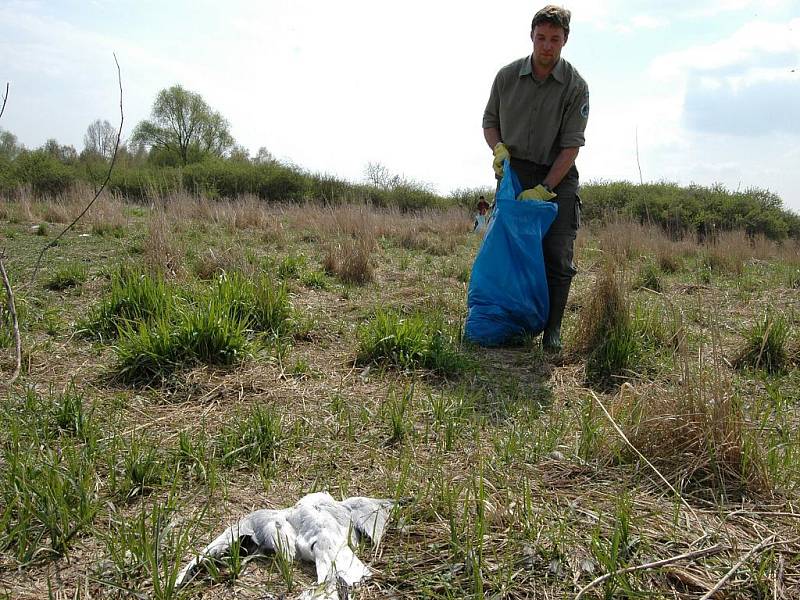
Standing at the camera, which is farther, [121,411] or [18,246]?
[18,246]

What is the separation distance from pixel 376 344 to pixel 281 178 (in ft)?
76.1

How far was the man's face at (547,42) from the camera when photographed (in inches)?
129

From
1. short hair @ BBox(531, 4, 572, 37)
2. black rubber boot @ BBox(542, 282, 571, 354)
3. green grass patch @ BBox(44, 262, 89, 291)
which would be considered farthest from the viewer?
green grass patch @ BBox(44, 262, 89, 291)

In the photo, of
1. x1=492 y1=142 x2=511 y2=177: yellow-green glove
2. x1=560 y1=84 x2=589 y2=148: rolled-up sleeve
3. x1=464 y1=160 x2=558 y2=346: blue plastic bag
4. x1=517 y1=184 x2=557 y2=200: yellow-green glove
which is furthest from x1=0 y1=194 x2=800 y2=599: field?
x1=492 y1=142 x2=511 y2=177: yellow-green glove

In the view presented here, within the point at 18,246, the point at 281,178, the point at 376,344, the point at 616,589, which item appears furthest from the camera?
the point at 281,178

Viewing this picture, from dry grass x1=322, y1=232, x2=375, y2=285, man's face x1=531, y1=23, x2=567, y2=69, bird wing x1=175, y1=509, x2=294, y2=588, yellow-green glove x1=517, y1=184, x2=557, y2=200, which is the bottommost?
bird wing x1=175, y1=509, x2=294, y2=588

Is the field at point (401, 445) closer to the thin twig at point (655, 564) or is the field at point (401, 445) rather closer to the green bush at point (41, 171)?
the thin twig at point (655, 564)

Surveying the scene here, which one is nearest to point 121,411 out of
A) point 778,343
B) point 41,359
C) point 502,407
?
point 41,359

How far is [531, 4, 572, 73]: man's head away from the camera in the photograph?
3232 millimetres

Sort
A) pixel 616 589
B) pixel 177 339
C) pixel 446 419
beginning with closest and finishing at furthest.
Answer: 1. pixel 616 589
2. pixel 446 419
3. pixel 177 339

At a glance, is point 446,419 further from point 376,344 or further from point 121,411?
point 121,411

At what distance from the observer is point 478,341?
3.59 metres

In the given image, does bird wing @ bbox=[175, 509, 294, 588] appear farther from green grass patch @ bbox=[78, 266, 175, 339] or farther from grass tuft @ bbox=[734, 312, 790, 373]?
grass tuft @ bbox=[734, 312, 790, 373]

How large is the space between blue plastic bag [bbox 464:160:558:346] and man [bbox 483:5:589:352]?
0.34 feet
